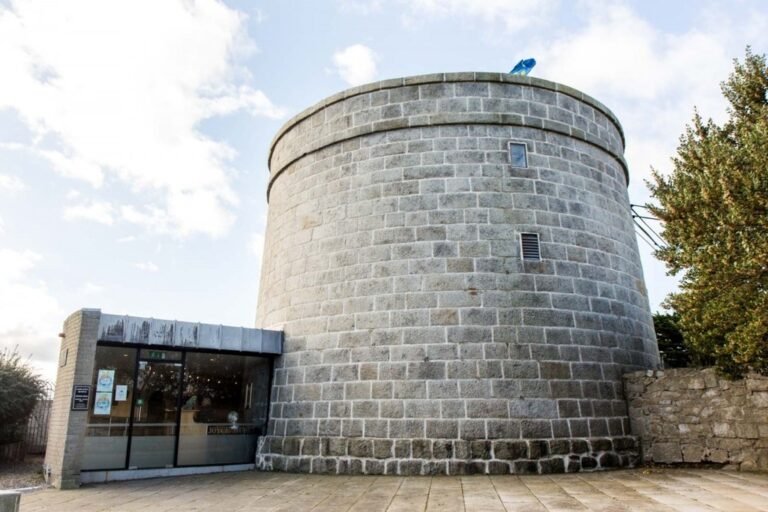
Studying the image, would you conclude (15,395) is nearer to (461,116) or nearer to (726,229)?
(461,116)

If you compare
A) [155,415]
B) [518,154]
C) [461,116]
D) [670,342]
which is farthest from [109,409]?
[670,342]

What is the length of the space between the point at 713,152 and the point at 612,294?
3.18 meters

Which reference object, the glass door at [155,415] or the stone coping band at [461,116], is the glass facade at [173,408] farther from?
the stone coping band at [461,116]

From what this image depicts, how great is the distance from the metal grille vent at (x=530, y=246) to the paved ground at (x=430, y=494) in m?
3.74

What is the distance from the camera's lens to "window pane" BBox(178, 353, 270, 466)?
988 cm

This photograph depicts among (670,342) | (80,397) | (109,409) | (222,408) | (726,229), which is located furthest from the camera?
(670,342)

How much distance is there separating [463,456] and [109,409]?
6.05m

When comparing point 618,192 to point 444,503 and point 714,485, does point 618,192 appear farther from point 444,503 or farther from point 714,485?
point 444,503

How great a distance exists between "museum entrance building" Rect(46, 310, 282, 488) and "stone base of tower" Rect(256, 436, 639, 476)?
194cm

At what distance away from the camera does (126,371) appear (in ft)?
31.3

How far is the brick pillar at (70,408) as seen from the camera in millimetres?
8438

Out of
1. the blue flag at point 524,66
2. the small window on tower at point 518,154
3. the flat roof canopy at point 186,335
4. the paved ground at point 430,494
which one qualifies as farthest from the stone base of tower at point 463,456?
the blue flag at point 524,66

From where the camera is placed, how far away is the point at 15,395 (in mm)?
13562

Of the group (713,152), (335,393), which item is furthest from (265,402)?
(713,152)
